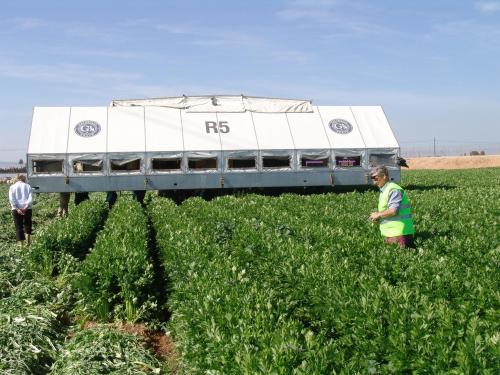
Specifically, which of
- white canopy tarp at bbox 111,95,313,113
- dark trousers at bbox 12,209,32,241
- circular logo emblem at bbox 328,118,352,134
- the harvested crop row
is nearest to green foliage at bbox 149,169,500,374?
the harvested crop row

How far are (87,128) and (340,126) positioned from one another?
9929 mm

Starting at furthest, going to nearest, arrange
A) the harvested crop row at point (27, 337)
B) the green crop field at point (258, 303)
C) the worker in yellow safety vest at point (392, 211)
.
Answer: the worker in yellow safety vest at point (392, 211) < the harvested crop row at point (27, 337) < the green crop field at point (258, 303)

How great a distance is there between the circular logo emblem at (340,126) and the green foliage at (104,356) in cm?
1665

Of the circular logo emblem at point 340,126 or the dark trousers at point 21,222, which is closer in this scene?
the dark trousers at point 21,222

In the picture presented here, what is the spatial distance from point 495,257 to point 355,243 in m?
2.24

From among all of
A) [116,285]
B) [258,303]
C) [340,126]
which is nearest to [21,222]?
[116,285]

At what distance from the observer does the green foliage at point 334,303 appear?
14.7ft

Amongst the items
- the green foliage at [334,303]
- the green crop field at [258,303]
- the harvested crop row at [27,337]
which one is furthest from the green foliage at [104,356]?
the green foliage at [334,303]

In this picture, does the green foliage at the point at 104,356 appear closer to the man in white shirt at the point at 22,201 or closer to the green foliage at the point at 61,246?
the green foliage at the point at 61,246

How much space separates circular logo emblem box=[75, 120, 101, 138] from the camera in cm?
2095

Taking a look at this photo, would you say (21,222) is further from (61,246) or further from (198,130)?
(198,130)

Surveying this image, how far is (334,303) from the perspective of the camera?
5957mm

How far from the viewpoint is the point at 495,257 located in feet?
24.9

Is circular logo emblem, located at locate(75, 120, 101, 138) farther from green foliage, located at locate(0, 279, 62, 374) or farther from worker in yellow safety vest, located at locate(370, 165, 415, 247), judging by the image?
worker in yellow safety vest, located at locate(370, 165, 415, 247)
